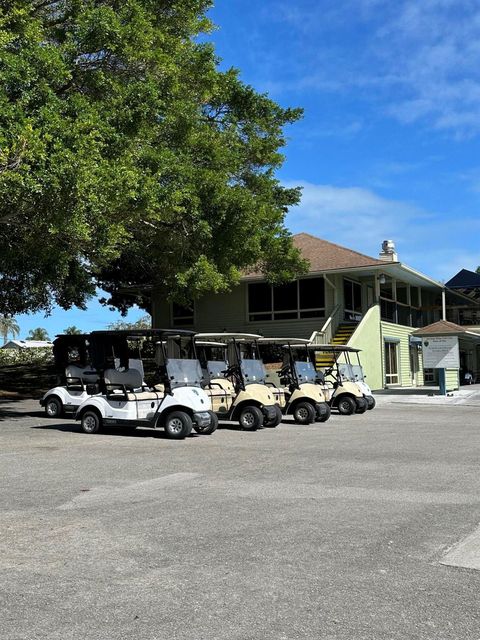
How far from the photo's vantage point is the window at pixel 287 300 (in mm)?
29797

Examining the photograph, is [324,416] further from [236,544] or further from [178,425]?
[236,544]

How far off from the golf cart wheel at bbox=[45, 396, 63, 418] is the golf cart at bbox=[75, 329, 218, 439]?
11.3 ft

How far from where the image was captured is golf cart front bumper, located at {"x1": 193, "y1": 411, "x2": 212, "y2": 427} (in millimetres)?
12797

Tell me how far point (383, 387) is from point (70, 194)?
20.7m

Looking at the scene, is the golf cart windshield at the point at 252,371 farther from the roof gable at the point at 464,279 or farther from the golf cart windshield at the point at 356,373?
the roof gable at the point at 464,279

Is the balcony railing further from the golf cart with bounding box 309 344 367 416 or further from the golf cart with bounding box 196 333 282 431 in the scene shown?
the golf cart with bounding box 196 333 282 431

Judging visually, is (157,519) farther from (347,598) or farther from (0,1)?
(0,1)

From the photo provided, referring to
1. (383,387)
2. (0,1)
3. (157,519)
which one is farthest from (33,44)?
(383,387)

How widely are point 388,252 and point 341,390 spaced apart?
14821 millimetres

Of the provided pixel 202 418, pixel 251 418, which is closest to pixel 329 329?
pixel 251 418

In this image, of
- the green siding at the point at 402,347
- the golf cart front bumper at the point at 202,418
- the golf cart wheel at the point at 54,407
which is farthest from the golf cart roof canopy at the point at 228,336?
the green siding at the point at 402,347

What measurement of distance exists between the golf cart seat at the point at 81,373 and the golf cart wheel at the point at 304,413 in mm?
5308

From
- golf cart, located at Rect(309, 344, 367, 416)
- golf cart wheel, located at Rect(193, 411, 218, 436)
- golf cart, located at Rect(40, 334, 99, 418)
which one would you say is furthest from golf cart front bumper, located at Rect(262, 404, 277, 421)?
golf cart, located at Rect(40, 334, 99, 418)

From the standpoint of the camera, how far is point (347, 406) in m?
19.1
